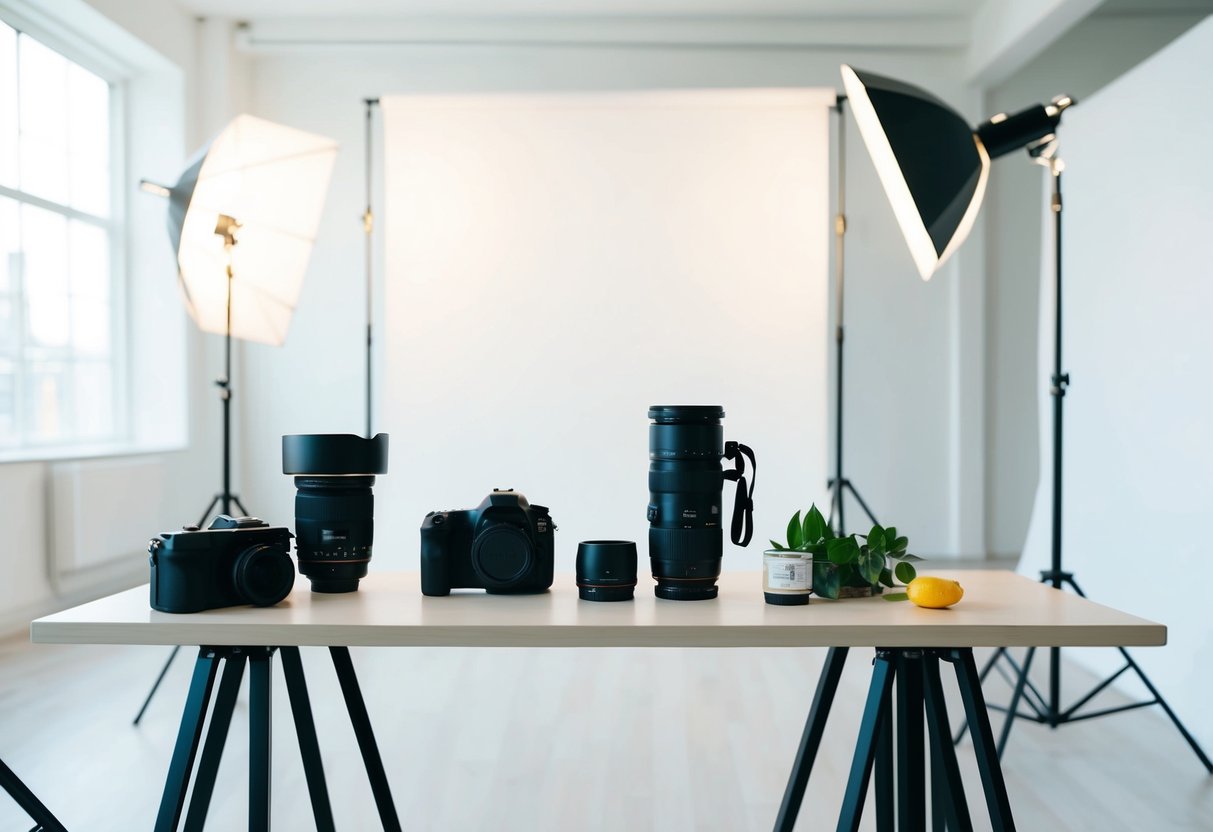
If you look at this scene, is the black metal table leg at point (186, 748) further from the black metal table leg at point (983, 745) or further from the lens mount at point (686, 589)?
the black metal table leg at point (983, 745)

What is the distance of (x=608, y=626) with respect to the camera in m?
1.30

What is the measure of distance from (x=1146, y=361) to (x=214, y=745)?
9.63 ft

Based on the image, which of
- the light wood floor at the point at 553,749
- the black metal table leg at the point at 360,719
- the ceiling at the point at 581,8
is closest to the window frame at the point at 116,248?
the ceiling at the point at 581,8

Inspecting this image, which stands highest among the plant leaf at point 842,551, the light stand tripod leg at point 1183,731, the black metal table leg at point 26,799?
the plant leaf at point 842,551

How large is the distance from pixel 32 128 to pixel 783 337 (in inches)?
141

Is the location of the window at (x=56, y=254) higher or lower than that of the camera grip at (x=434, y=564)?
higher

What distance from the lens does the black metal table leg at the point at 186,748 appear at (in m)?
1.37

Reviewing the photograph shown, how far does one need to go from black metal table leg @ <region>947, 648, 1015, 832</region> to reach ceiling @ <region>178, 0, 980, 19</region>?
15.1 ft

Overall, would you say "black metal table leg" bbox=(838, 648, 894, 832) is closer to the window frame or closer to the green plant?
the green plant

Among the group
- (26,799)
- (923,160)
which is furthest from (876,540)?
(26,799)

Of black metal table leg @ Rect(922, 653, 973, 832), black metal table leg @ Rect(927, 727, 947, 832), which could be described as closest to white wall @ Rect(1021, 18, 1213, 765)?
black metal table leg @ Rect(927, 727, 947, 832)

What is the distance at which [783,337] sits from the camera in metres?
5.07

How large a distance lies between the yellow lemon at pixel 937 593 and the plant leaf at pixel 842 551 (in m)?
0.11

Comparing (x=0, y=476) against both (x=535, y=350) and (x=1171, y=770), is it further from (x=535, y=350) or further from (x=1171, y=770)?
(x=1171, y=770)
